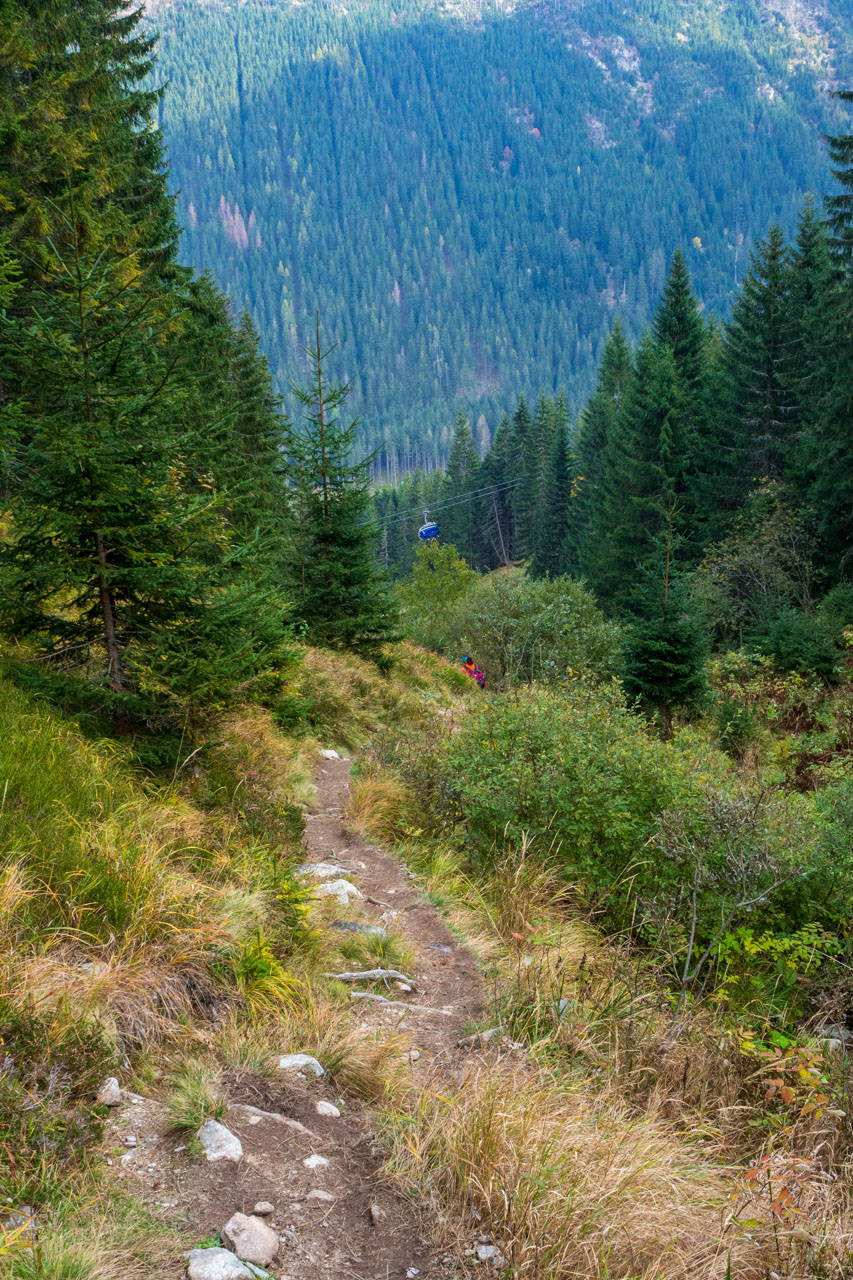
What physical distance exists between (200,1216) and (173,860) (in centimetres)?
235

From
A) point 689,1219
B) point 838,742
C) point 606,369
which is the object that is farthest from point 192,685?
point 606,369

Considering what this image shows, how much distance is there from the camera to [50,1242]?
1.95 m

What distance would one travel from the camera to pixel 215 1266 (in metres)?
2.10

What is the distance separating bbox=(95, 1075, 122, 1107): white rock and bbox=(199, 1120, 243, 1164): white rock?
0.34 meters

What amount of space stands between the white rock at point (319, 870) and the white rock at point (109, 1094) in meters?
2.87

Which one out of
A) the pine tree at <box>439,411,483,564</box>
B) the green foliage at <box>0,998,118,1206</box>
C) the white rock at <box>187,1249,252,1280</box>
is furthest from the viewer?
the pine tree at <box>439,411,483,564</box>

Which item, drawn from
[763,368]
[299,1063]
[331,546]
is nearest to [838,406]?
[763,368]

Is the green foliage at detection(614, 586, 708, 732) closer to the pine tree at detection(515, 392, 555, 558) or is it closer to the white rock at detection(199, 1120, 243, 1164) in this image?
the white rock at detection(199, 1120, 243, 1164)

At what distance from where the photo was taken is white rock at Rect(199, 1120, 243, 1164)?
2.58 meters

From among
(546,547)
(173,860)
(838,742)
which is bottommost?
(838,742)

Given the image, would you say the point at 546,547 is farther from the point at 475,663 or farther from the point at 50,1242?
the point at 50,1242

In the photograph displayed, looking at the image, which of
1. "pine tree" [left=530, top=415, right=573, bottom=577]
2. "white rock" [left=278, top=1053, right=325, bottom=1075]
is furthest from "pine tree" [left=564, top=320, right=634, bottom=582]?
"white rock" [left=278, top=1053, right=325, bottom=1075]

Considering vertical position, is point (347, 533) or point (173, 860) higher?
point (347, 533)

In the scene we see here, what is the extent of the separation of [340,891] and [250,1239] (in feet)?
11.1
